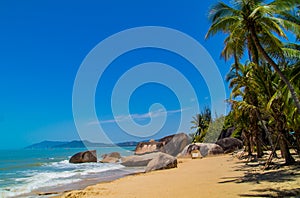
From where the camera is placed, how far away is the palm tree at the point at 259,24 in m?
10.3

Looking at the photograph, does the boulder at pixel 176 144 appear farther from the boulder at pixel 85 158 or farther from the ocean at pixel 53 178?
the ocean at pixel 53 178

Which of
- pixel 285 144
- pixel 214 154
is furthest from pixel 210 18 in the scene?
pixel 214 154

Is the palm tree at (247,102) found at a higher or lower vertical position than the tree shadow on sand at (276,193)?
higher

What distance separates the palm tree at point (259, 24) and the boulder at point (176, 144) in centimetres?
2608

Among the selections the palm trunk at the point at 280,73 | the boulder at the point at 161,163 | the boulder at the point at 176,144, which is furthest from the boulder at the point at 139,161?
the palm trunk at the point at 280,73

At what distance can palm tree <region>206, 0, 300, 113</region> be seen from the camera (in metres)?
10.3

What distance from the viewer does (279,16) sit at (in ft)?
37.1

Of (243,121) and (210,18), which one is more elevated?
(210,18)

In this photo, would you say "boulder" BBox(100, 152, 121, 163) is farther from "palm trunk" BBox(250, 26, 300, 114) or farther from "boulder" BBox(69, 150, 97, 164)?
"palm trunk" BBox(250, 26, 300, 114)

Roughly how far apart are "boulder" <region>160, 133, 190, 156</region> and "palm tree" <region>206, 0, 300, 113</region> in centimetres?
2608

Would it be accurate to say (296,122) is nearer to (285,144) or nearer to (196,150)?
(285,144)

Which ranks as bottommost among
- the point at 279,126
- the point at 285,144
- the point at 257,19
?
the point at 285,144

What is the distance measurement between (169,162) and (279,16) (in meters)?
11.1

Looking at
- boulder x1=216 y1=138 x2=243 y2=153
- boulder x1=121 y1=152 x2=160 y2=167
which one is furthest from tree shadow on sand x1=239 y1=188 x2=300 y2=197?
boulder x1=216 y1=138 x2=243 y2=153
